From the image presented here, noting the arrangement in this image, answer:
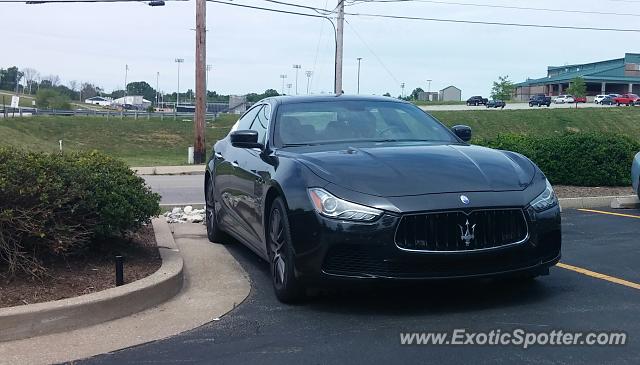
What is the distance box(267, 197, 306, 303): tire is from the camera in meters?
5.06

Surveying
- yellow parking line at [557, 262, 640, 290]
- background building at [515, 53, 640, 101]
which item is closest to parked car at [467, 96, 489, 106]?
background building at [515, 53, 640, 101]

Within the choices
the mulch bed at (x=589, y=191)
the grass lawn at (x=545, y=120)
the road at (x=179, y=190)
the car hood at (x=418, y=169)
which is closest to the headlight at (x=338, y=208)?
the car hood at (x=418, y=169)

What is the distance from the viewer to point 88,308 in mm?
4875

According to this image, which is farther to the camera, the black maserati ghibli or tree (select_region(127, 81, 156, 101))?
tree (select_region(127, 81, 156, 101))

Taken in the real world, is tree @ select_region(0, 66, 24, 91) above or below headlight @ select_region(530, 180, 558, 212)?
above

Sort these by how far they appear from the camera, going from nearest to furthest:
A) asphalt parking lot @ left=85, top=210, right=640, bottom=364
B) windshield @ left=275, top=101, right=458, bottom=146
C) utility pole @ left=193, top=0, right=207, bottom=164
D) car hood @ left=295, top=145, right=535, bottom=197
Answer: asphalt parking lot @ left=85, top=210, right=640, bottom=364 < car hood @ left=295, top=145, right=535, bottom=197 < windshield @ left=275, top=101, right=458, bottom=146 < utility pole @ left=193, top=0, right=207, bottom=164

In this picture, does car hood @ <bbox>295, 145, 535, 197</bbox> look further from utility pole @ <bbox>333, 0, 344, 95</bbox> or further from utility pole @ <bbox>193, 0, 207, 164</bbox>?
utility pole @ <bbox>333, 0, 344, 95</bbox>

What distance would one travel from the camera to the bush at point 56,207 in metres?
5.33

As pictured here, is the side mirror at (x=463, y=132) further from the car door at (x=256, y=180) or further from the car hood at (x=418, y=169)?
the car door at (x=256, y=180)

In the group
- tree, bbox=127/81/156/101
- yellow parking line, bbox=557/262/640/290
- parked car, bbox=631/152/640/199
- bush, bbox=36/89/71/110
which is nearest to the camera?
yellow parking line, bbox=557/262/640/290

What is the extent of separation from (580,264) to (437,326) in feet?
7.75

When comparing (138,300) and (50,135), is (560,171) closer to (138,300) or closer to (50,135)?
(138,300)

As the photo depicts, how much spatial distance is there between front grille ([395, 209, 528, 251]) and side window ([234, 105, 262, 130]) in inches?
119

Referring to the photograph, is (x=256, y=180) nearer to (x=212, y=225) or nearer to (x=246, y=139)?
(x=246, y=139)
